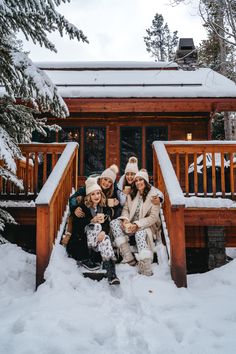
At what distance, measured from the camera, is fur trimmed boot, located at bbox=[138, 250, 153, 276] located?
176 inches

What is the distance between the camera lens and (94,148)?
1150 centimetres

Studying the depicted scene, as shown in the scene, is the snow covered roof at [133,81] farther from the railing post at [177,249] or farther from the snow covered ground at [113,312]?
the snow covered ground at [113,312]

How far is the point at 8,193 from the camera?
237 inches

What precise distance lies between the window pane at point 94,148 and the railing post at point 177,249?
23.3 ft

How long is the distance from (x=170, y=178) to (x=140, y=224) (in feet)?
2.77

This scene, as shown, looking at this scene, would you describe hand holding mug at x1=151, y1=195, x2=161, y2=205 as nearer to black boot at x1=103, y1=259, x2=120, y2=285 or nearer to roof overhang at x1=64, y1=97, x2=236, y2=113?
black boot at x1=103, y1=259, x2=120, y2=285

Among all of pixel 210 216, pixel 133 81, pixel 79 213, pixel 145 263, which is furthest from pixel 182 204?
pixel 133 81

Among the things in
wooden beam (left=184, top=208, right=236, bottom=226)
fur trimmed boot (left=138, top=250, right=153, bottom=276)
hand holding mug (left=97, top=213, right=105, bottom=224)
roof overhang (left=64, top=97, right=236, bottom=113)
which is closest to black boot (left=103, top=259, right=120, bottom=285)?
fur trimmed boot (left=138, top=250, right=153, bottom=276)

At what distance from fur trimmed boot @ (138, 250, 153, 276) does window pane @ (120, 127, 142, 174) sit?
276 inches

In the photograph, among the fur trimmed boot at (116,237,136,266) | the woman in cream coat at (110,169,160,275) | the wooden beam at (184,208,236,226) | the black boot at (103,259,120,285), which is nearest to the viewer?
the black boot at (103,259,120,285)

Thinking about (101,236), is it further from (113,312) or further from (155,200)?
(113,312)

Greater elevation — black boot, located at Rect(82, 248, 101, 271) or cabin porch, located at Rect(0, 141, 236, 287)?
cabin porch, located at Rect(0, 141, 236, 287)

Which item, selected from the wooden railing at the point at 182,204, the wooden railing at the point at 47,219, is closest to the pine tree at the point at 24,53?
the wooden railing at the point at 47,219

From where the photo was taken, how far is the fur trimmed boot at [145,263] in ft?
14.7
